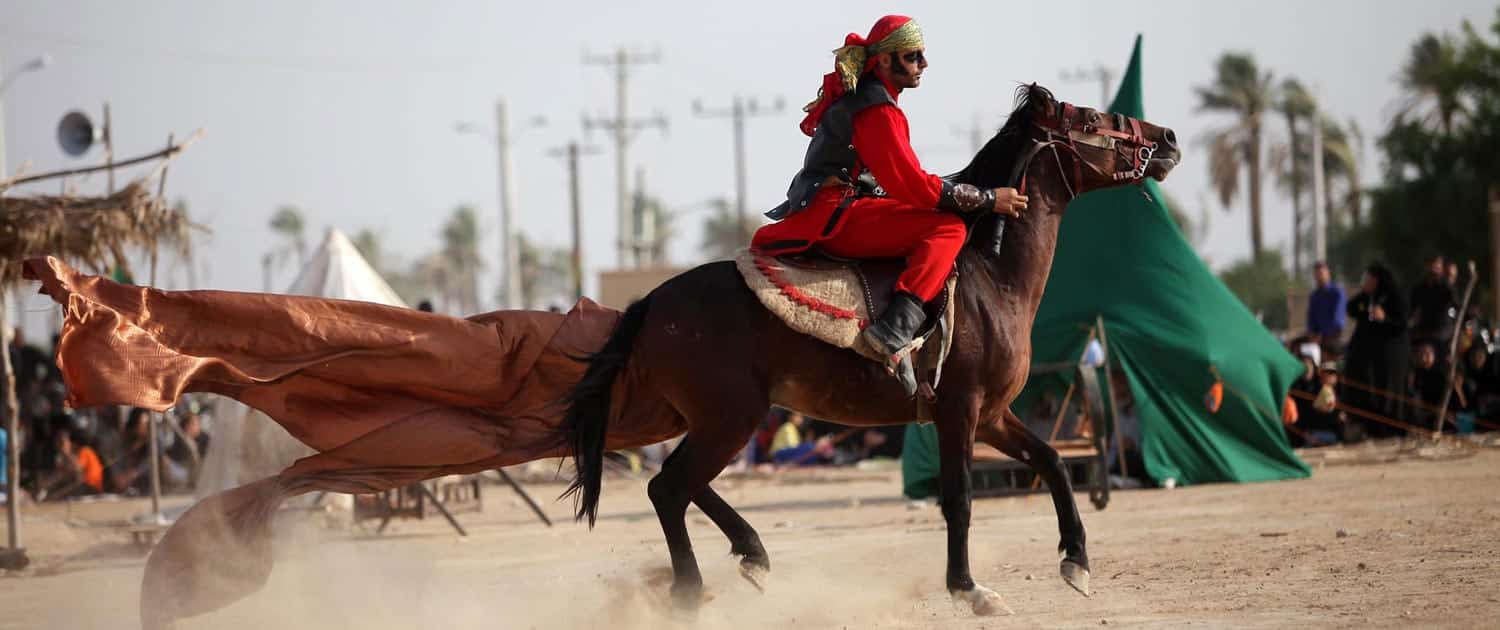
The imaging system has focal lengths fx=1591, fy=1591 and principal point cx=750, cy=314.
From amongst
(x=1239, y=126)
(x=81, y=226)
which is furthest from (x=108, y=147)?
(x=1239, y=126)

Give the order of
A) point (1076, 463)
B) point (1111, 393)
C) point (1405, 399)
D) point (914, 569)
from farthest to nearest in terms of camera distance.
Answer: point (1405, 399) → point (1111, 393) → point (1076, 463) → point (914, 569)

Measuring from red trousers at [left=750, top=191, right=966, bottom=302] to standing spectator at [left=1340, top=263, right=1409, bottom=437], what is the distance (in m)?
11.9

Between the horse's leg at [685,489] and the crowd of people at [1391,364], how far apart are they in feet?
39.1

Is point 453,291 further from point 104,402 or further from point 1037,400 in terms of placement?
point 104,402

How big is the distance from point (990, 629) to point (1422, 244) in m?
37.2

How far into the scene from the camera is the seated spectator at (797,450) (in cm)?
2122

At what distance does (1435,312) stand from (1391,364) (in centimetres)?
126

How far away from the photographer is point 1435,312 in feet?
60.0

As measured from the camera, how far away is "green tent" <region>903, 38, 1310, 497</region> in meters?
14.8

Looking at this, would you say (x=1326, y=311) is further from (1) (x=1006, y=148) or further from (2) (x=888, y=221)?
(2) (x=888, y=221)

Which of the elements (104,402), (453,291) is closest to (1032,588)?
(104,402)

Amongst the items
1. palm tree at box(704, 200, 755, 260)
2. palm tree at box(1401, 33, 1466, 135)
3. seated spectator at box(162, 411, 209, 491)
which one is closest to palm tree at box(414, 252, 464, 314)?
palm tree at box(704, 200, 755, 260)

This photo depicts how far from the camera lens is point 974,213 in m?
7.36

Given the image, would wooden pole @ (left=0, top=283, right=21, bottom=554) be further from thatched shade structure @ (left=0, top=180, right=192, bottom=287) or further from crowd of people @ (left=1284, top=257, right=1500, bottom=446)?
crowd of people @ (left=1284, top=257, right=1500, bottom=446)
